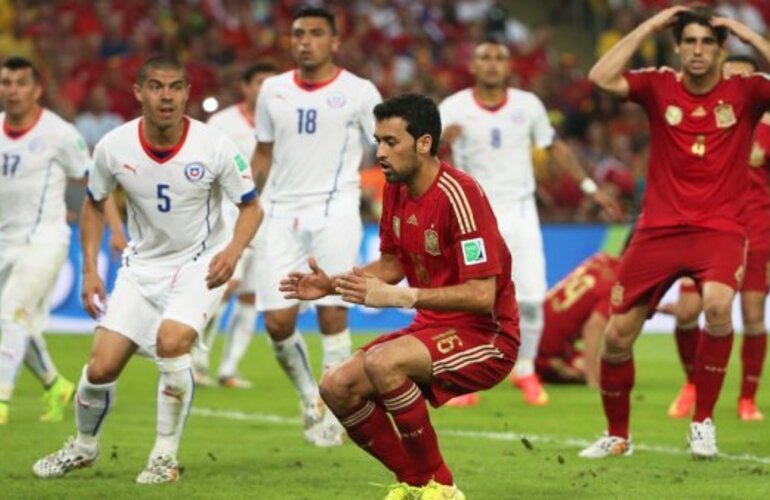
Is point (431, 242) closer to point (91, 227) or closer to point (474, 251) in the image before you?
point (474, 251)

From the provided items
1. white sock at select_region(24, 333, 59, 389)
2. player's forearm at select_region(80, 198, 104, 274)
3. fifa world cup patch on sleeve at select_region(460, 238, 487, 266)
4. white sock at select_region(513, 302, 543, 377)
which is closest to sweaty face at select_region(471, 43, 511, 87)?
white sock at select_region(513, 302, 543, 377)

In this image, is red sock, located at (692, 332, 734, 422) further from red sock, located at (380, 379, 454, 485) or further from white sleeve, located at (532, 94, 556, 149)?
white sleeve, located at (532, 94, 556, 149)

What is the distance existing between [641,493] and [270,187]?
385cm

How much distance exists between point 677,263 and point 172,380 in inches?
118

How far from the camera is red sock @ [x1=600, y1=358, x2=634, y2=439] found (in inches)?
414

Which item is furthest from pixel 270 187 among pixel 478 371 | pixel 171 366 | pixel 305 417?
pixel 478 371

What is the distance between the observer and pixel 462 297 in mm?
8211

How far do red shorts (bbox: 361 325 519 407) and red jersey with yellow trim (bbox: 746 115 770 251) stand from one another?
4561 millimetres

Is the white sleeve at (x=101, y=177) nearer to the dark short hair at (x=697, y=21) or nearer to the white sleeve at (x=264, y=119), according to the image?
the white sleeve at (x=264, y=119)

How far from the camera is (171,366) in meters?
9.63

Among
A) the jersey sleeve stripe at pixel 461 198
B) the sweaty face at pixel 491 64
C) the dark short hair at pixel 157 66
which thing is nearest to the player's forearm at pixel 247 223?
the dark short hair at pixel 157 66

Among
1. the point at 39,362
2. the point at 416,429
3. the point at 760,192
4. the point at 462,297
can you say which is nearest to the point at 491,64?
the point at 760,192

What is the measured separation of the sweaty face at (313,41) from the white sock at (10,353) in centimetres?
281

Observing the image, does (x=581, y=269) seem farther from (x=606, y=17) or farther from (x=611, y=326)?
(x=606, y=17)
